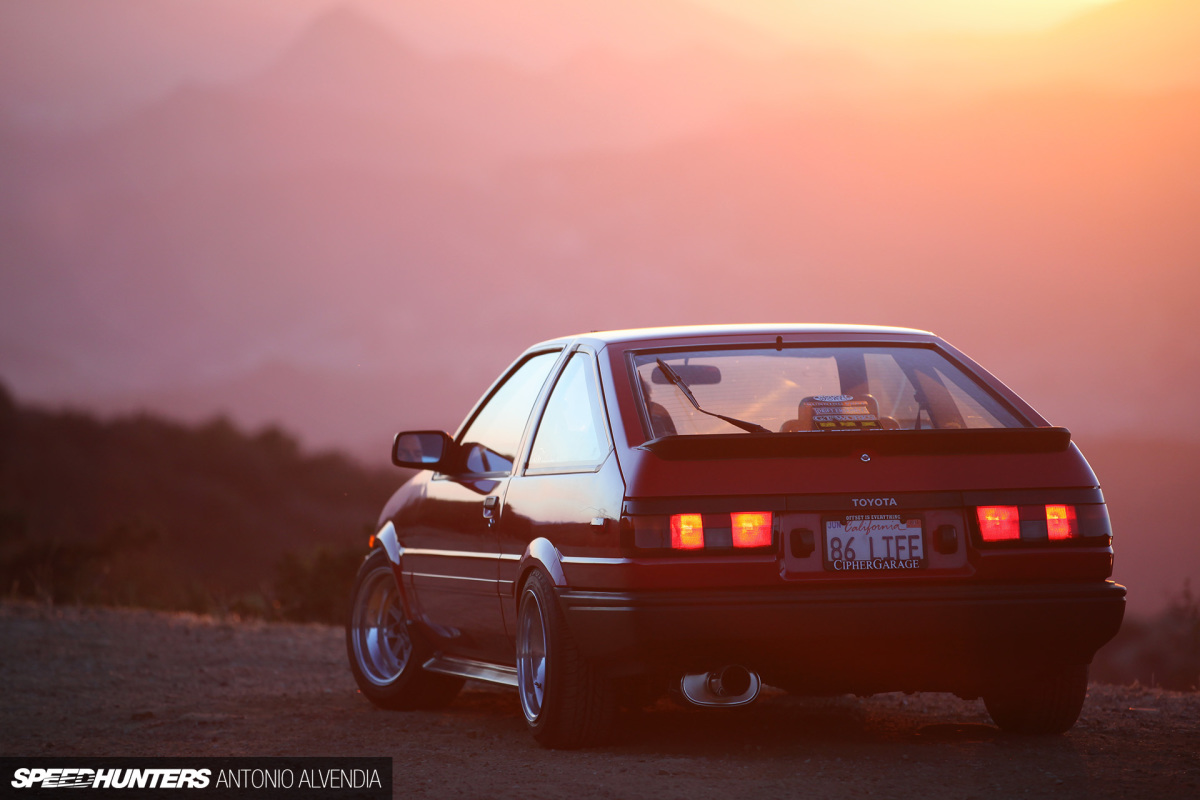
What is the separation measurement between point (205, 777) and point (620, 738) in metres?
1.60

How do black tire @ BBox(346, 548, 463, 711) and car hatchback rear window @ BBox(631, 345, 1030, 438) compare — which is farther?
black tire @ BBox(346, 548, 463, 711)

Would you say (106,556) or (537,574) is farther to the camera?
(106,556)

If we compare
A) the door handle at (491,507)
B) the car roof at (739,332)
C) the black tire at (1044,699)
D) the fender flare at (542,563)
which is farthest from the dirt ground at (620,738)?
the car roof at (739,332)

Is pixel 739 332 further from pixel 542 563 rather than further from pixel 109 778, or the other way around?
pixel 109 778

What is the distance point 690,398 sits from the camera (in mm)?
6117

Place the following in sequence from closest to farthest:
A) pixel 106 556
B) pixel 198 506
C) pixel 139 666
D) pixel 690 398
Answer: pixel 690 398 < pixel 139 666 < pixel 106 556 < pixel 198 506

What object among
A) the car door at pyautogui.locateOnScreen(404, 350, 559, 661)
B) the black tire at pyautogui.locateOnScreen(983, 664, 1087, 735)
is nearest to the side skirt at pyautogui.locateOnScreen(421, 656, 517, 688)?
the car door at pyautogui.locateOnScreen(404, 350, 559, 661)

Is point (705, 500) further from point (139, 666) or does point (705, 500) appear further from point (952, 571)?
point (139, 666)

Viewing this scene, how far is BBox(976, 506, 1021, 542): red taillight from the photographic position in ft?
18.3

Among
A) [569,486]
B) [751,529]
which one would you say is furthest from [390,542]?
[751,529]

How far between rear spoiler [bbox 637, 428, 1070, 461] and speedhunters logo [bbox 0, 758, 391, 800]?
5.16 feet

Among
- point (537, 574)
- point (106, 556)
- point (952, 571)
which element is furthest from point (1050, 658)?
point (106, 556)

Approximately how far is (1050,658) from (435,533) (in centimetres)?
302

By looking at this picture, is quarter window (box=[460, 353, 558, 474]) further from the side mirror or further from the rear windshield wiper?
the rear windshield wiper
